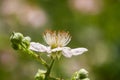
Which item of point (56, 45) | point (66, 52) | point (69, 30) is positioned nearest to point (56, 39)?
point (56, 45)

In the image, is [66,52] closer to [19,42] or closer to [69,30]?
[19,42]

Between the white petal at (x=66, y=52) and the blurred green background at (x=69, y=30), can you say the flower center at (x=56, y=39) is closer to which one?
the white petal at (x=66, y=52)

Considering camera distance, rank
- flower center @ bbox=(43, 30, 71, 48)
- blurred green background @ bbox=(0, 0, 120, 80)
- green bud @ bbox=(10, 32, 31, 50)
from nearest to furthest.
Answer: green bud @ bbox=(10, 32, 31, 50)
flower center @ bbox=(43, 30, 71, 48)
blurred green background @ bbox=(0, 0, 120, 80)

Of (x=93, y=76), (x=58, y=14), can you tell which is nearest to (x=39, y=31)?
(x=58, y=14)

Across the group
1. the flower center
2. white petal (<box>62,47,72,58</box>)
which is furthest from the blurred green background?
white petal (<box>62,47,72,58</box>)

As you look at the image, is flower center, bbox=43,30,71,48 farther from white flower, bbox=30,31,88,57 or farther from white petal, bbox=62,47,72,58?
white petal, bbox=62,47,72,58

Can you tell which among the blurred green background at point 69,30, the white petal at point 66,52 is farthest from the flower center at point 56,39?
the blurred green background at point 69,30

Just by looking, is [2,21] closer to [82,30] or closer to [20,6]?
[20,6]
